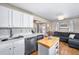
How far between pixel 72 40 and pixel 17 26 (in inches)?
51.7

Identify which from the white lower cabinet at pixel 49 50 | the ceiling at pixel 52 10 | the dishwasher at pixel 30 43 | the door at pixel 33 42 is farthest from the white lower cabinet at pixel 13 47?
the ceiling at pixel 52 10

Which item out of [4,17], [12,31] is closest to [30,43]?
[12,31]

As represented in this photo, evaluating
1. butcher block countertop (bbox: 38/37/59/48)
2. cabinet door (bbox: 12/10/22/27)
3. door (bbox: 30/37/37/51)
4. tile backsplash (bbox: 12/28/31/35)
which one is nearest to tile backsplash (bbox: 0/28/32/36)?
tile backsplash (bbox: 12/28/31/35)

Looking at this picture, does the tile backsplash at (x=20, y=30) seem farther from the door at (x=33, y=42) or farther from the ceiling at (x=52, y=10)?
→ the ceiling at (x=52, y=10)

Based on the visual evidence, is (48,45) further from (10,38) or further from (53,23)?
(10,38)

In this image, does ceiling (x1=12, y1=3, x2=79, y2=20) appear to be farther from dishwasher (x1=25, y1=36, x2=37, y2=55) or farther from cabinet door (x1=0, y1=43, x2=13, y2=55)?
cabinet door (x1=0, y1=43, x2=13, y2=55)

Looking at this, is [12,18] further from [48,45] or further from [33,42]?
[48,45]

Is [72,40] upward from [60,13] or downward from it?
downward

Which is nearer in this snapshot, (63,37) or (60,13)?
(60,13)

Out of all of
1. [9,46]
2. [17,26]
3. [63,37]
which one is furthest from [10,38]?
[63,37]

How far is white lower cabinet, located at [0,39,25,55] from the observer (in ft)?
4.89

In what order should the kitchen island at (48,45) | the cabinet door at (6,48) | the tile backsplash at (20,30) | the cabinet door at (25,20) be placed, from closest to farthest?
the cabinet door at (6,48) < the kitchen island at (48,45) < the cabinet door at (25,20) < the tile backsplash at (20,30)

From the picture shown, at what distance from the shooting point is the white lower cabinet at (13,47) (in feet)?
4.89

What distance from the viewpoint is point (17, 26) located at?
6.65 ft
